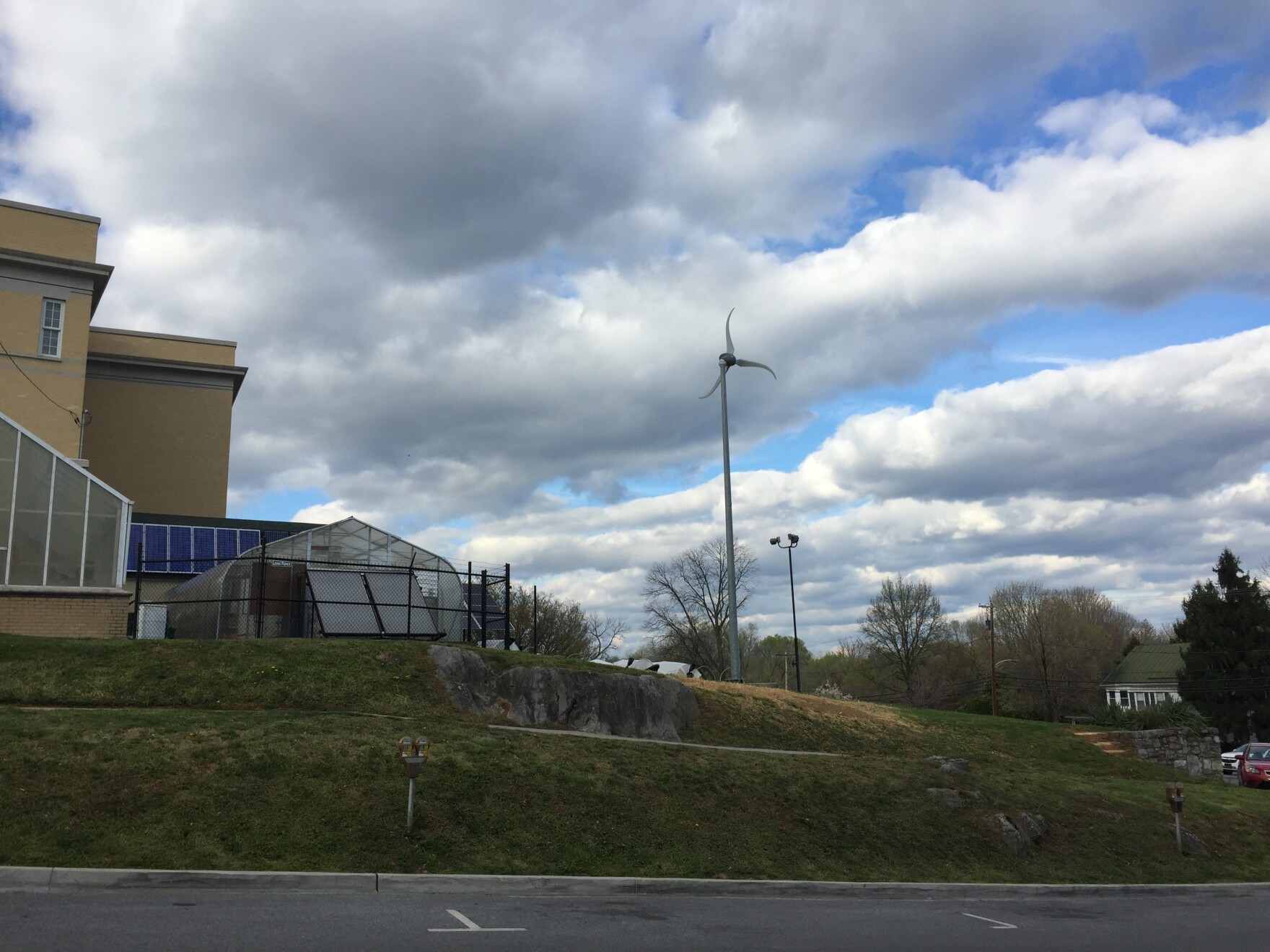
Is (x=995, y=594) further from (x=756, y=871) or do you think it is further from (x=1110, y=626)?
(x=756, y=871)

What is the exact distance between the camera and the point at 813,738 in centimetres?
2392

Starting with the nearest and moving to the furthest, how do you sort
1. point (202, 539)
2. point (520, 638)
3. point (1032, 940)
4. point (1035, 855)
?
1. point (1032, 940)
2. point (1035, 855)
3. point (202, 539)
4. point (520, 638)

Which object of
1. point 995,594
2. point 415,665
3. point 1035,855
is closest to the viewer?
point 1035,855

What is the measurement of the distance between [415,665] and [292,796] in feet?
24.4

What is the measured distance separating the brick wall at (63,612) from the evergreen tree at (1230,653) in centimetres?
5525

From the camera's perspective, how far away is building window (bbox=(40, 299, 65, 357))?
4069 cm

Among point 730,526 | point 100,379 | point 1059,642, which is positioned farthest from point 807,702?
point 1059,642

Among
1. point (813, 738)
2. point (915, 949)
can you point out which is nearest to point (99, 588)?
point (813, 738)

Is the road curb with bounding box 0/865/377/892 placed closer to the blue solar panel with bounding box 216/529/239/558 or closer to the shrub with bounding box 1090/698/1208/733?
the shrub with bounding box 1090/698/1208/733

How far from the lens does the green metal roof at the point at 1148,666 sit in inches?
2776

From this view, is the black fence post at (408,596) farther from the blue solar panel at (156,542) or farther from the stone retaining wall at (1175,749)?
the stone retaining wall at (1175,749)

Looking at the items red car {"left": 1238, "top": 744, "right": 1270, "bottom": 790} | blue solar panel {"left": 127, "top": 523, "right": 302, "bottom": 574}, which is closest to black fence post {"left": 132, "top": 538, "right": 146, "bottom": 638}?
blue solar panel {"left": 127, "top": 523, "right": 302, "bottom": 574}

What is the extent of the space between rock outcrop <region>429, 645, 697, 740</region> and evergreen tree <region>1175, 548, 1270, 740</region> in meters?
46.7

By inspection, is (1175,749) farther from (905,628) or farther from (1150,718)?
(905,628)
